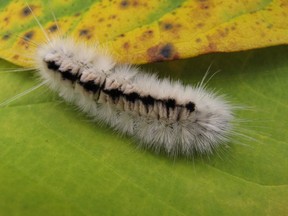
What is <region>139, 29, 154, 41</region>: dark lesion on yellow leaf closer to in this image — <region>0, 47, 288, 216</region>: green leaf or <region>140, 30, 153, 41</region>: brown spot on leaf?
<region>140, 30, 153, 41</region>: brown spot on leaf

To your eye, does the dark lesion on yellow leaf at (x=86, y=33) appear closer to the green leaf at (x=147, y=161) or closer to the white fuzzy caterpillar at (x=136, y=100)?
the white fuzzy caterpillar at (x=136, y=100)

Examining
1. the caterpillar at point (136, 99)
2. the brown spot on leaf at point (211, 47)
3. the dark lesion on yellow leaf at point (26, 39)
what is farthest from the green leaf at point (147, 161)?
the brown spot on leaf at point (211, 47)

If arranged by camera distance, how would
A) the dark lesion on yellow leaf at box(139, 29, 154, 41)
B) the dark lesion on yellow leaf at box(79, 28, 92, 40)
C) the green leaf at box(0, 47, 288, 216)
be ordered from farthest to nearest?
the dark lesion on yellow leaf at box(79, 28, 92, 40) → the dark lesion on yellow leaf at box(139, 29, 154, 41) → the green leaf at box(0, 47, 288, 216)

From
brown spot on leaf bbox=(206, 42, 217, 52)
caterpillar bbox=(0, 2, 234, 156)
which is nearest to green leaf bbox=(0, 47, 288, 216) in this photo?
caterpillar bbox=(0, 2, 234, 156)

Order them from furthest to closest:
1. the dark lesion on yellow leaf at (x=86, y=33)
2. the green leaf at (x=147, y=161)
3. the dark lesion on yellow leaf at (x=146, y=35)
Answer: the dark lesion on yellow leaf at (x=86, y=33) < the dark lesion on yellow leaf at (x=146, y=35) < the green leaf at (x=147, y=161)

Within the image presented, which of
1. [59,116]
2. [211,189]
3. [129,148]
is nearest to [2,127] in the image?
[59,116]

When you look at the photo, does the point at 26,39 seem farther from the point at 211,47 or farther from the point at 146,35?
the point at 211,47
